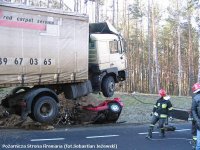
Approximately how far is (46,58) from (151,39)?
120ft

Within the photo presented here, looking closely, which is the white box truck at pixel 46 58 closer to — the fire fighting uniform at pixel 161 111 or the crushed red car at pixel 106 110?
the crushed red car at pixel 106 110

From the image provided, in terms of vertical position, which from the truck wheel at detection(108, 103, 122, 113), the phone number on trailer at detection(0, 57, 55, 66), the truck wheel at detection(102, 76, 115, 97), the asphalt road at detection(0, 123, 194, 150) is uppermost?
the phone number on trailer at detection(0, 57, 55, 66)

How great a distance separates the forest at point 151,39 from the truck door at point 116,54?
29641 mm

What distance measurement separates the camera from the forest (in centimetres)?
4900

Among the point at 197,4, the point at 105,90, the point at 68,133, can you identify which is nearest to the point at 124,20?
the point at 197,4

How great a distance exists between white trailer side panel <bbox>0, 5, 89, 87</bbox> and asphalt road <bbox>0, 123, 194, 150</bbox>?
1834 millimetres

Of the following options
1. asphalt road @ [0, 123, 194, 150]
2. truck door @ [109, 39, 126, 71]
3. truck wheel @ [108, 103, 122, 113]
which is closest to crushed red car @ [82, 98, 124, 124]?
truck wheel @ [108, 103, 122, 113]

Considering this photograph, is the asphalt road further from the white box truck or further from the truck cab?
the truck cab

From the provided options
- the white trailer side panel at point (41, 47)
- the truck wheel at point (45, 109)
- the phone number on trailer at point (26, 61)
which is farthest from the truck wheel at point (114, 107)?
the phone number on trailer at point (26, 61)

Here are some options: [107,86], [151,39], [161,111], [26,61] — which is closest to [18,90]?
[26,61]

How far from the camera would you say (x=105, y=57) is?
623 inches

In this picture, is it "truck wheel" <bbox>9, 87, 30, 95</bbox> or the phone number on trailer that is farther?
"truck wheel" <bbox>9, 87, 30, 95</bbox>

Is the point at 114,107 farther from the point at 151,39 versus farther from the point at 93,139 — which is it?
the point at 151,39

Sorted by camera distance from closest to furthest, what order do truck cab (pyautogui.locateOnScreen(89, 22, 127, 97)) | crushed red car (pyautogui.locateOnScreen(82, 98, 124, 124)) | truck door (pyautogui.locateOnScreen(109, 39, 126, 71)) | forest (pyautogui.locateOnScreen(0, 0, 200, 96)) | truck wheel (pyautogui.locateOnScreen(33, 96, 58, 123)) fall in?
truck wheel (pyautogui.locateOnScreen(33, 96, 58, 123)) < crushed red car (pyautogui.locateOnScreen(82, 98, 124, 124)) < truck cab (pyautogui.locateOnScreen(89, 22, 127, 97)) < truck door (pyautogui.locateOnScreen(109, 39, 126, 71)) < forest (pyautogui.locateOnScreen(0, 0, 200, 96))
